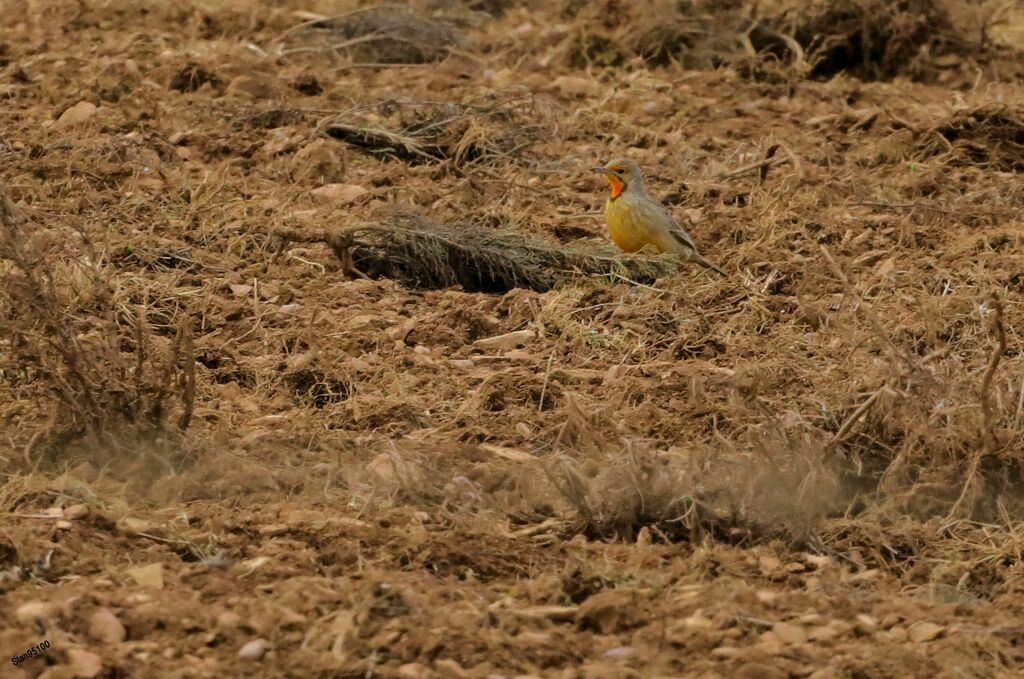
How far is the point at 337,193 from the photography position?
28.2 feet

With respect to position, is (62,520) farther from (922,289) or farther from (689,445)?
(922,289)

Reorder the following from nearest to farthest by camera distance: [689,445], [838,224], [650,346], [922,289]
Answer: [689,445] < [650,346] < [922,289] < [838,224]

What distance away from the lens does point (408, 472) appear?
220 inches

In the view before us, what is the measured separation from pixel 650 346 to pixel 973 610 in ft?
8.18

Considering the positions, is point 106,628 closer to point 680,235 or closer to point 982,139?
point 680,235

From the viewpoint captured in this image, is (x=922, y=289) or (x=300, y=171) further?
(x=300, y=171)

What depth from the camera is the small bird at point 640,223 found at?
7996 millimetres

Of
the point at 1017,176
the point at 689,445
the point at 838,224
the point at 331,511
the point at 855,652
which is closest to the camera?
the point at 855,652

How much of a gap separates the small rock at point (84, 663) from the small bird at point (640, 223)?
4.23 meters

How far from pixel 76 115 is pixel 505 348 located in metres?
3.30

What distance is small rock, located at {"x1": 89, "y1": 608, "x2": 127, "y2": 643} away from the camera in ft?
14.5

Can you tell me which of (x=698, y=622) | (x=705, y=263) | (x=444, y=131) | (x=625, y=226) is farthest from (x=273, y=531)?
(x=444, y=131)

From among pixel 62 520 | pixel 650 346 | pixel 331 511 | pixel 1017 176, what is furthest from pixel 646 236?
pixel 62 520

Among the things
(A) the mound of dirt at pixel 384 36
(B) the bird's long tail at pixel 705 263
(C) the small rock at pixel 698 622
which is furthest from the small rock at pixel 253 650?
(A) the mound of dirt at pixel 384 36
